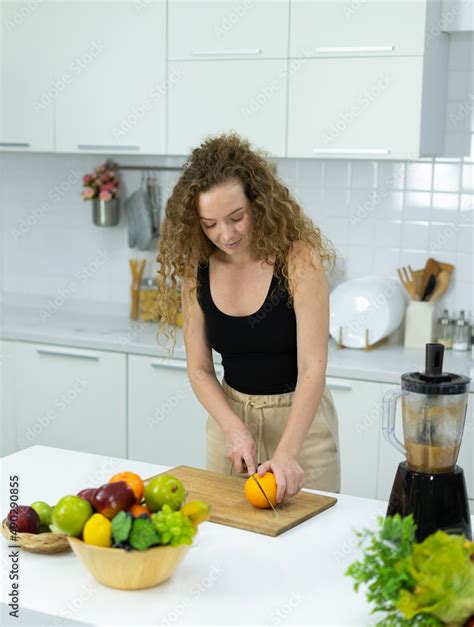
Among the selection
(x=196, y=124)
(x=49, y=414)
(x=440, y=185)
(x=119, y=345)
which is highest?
(x=196, y=124)

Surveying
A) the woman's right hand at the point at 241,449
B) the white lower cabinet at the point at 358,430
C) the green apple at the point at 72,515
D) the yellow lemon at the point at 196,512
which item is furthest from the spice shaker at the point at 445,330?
the green apple at the point at 72,515

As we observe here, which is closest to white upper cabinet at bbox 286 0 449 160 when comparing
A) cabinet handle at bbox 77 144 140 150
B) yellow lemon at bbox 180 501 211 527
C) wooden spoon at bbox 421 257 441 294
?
wooden spoon at bbox 421 257 441 294

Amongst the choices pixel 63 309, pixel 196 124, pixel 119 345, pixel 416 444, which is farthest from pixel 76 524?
pixel 63 309

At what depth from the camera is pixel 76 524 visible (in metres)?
1.43

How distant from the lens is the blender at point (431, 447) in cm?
161

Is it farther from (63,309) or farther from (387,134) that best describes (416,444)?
(63,309)

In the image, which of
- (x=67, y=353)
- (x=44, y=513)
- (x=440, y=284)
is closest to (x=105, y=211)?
(x=67, y=353)

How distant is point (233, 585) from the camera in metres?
1.50

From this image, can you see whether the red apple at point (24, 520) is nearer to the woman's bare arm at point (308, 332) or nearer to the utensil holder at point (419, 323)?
the woman's bare arm at point (308, 332)

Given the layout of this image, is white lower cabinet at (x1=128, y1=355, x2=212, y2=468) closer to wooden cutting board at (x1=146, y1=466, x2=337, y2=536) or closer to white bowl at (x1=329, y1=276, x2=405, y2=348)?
white bowl at (x1=329, y1=276, x2=405, y2=348)

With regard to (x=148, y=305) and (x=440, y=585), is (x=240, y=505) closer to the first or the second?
(x=440, y=585)

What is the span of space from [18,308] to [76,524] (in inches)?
112

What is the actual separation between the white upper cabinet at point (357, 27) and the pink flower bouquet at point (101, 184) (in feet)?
3.51

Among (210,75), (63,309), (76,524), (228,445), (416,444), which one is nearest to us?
(76,524)
